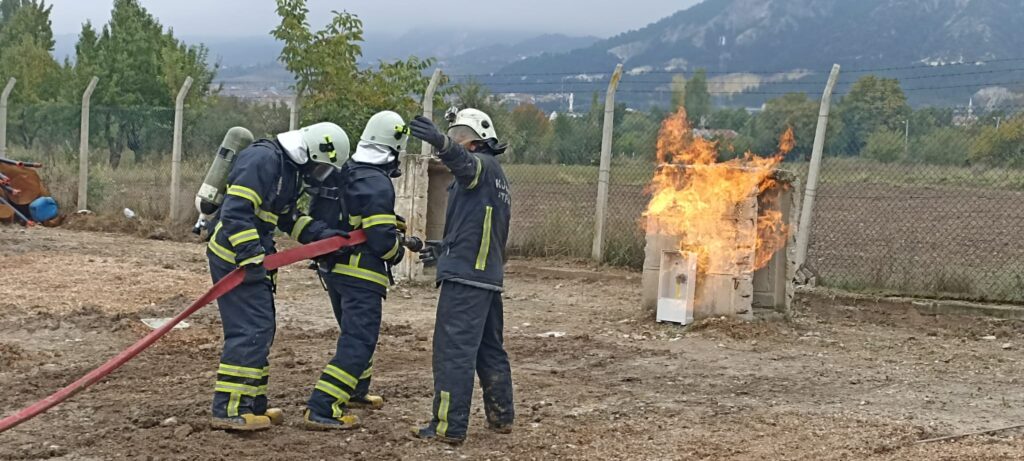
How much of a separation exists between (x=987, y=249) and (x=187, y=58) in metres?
20.0

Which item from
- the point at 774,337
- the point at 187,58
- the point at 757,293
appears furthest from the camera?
the point at 187,58

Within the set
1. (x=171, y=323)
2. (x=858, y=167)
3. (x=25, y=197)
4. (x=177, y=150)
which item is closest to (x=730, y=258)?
(x=858, y=167)

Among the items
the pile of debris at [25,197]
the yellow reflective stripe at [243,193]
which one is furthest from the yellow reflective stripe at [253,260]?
the pile of debris at [25,197]

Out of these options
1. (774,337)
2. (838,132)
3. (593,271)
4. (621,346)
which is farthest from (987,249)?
(621,346)

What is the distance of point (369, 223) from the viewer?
259 inches

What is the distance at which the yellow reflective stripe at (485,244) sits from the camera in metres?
6.39

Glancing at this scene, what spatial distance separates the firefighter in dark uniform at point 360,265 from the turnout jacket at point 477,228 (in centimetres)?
41

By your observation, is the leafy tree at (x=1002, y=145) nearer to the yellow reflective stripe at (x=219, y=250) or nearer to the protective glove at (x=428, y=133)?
the protective glove at (x=428, y=133)

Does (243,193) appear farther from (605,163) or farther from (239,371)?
(605,163)

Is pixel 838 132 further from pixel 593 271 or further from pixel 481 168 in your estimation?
pixel 481 168

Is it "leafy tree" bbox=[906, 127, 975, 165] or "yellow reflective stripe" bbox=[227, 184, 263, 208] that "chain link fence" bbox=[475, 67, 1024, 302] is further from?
"yellow reflective stripe" bbox=[227, 184, 263, 208]

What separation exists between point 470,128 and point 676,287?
4.12 m

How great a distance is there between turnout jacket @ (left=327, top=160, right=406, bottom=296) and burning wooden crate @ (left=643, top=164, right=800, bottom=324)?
13.3ft

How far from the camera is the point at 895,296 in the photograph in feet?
37.2
